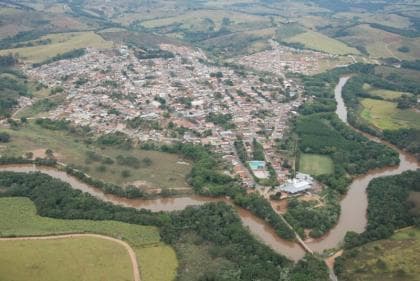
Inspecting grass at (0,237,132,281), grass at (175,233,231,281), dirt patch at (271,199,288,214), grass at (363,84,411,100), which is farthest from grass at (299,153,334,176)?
grass at (363,84,411,100)

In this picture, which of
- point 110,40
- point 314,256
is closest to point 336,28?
point 110,40

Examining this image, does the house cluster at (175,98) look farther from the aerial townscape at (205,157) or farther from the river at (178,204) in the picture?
the river at (178,204)

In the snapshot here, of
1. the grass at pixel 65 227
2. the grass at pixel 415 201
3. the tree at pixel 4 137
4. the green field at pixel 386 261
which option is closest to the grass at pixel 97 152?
the tree at pixel 4 137

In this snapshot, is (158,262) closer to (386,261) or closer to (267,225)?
(267,225)

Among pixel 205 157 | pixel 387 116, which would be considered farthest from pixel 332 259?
pixel 387 116

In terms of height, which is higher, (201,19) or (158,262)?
(201,19)

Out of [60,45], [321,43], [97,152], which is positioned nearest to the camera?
[97,152]
